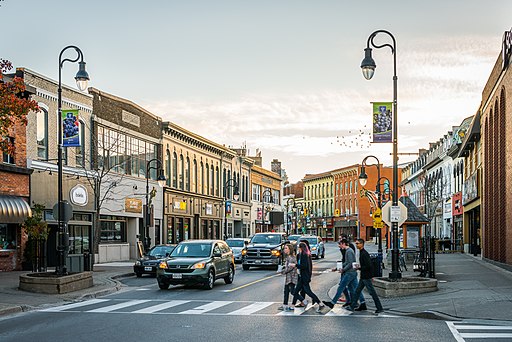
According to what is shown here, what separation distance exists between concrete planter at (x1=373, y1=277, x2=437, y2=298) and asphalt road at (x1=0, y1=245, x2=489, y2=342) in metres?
2.10

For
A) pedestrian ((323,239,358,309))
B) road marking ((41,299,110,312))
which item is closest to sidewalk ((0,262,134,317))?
road marking ((41,299,110,312))

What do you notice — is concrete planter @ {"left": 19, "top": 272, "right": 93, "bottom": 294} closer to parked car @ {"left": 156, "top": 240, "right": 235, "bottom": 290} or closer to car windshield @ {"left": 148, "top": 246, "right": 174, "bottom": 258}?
parked car @ {"left": 156, "top": 240, "right": 235, "bottom": 290}

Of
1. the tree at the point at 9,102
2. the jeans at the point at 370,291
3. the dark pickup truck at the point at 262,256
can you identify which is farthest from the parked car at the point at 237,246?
the tree at the point at 9,102

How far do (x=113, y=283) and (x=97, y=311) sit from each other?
854 cm

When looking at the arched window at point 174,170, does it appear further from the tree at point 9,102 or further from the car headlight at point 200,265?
the tree at point 9,102

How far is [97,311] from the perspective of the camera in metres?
17.2

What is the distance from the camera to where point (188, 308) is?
17.9 m

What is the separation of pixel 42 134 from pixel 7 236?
5.89 m

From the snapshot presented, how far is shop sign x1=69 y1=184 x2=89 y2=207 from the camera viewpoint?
123 feet

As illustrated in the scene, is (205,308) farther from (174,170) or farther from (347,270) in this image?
(174,170)

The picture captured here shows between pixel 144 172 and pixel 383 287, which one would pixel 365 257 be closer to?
pixel 383 287

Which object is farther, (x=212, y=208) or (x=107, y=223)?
(x=212, y=208)

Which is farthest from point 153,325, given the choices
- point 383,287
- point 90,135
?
point 90,135

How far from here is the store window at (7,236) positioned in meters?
31.3
